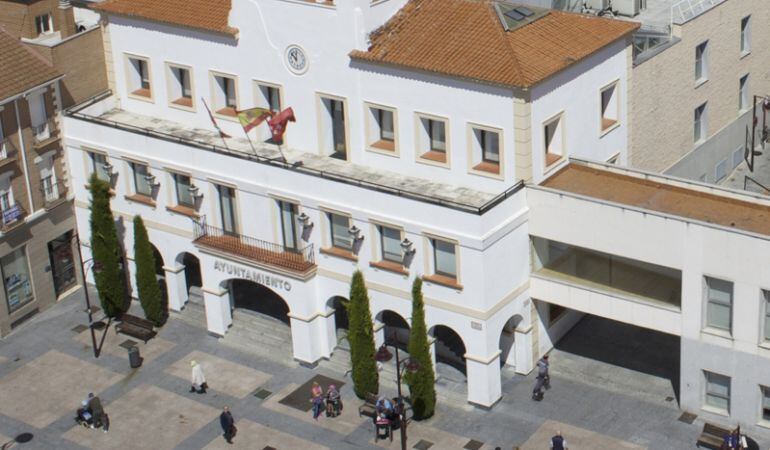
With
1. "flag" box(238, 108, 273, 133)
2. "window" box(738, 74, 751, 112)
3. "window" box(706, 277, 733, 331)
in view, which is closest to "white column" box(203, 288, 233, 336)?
"flag" box(238, 108, 273, 133)

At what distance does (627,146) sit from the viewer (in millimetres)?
70750

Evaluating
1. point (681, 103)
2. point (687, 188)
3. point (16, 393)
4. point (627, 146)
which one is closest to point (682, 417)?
point (687, 188)

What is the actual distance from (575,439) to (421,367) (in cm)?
746

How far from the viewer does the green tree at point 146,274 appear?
2795 inches

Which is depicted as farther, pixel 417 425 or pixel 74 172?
pixel 74 172

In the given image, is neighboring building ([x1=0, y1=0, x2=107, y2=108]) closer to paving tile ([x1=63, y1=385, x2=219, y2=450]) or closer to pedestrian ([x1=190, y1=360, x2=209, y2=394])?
pedestrian ([x1=190, y1=360, x2=209, y2=394])

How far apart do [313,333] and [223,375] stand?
4.93 m

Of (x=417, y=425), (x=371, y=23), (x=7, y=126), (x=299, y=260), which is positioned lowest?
(x=417, y=425)

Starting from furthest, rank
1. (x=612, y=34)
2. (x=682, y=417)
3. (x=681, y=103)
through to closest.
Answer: (x=681, y=103)
(x=612, y=34)
(x=682, y=417)

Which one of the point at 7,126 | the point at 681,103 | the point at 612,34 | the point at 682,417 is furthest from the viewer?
the point at 681,103

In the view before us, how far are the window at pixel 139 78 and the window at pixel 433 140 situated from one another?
57.3 ft

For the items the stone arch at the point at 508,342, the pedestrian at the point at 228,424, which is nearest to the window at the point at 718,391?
the stone arch at the point at 508,342

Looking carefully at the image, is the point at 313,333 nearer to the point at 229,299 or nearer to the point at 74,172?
the point at 229,299

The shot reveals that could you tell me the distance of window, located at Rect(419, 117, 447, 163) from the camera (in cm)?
6488
